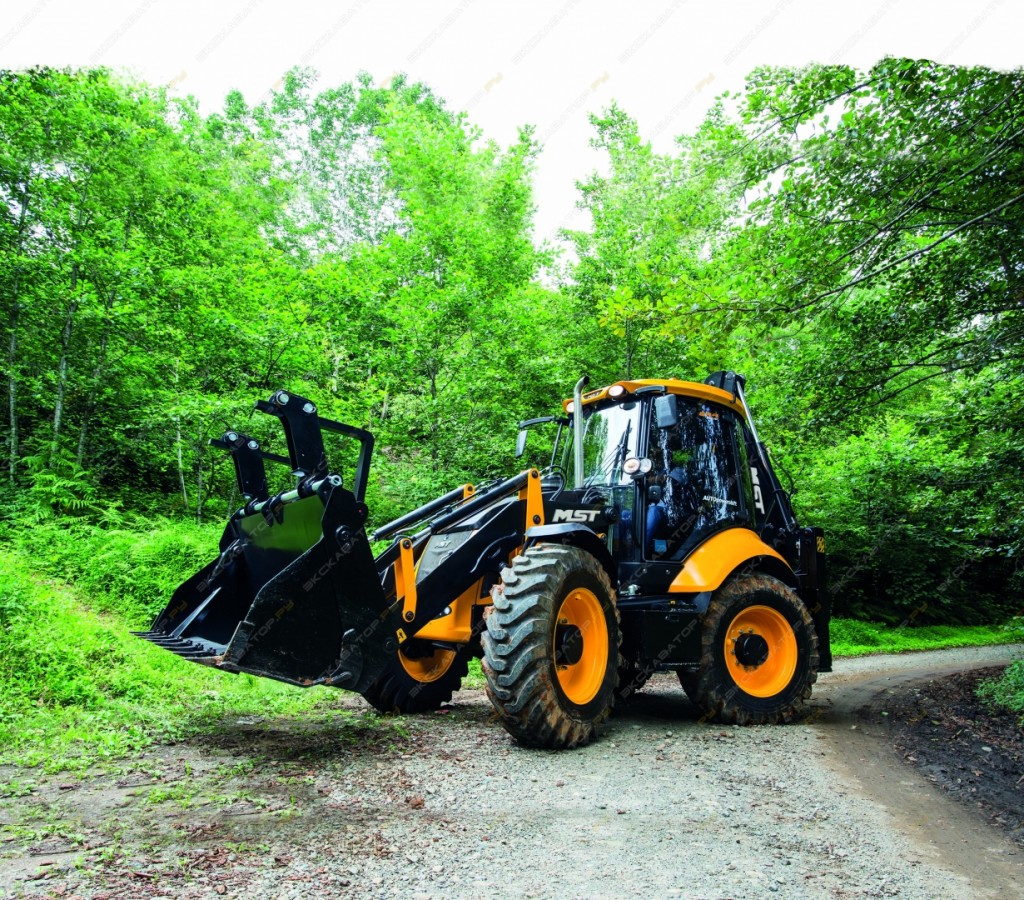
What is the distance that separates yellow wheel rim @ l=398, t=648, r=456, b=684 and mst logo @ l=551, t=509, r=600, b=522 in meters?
1.33

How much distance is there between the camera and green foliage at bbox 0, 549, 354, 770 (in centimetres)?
386

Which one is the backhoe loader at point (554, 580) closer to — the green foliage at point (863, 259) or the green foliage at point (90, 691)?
the green foliage at point (90, 691)

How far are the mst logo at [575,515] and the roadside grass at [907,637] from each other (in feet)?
29.8

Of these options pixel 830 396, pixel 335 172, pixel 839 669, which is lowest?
pixel 839 669

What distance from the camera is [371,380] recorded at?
1121cm

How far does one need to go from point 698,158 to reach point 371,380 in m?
6.58

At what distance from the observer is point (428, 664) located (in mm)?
5340

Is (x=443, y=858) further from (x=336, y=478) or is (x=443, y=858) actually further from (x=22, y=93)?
(x=22, y=93)

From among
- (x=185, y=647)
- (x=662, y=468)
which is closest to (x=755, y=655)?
(x=662, y=468)

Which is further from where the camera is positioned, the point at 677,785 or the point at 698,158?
the point at 698,158

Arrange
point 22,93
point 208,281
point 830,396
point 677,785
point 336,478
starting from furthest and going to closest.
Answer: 1. point 208,281
2. point 22,93
3. point 830,396
4. point 336,478
5. point 677,785

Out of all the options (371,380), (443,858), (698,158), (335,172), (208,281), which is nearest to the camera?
(443,858)

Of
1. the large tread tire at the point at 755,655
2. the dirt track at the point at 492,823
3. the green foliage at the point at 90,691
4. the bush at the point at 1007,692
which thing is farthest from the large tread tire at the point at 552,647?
the bush at the point at 1007,692

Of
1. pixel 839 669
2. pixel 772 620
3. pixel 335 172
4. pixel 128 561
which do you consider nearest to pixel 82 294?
pixel 128 561
